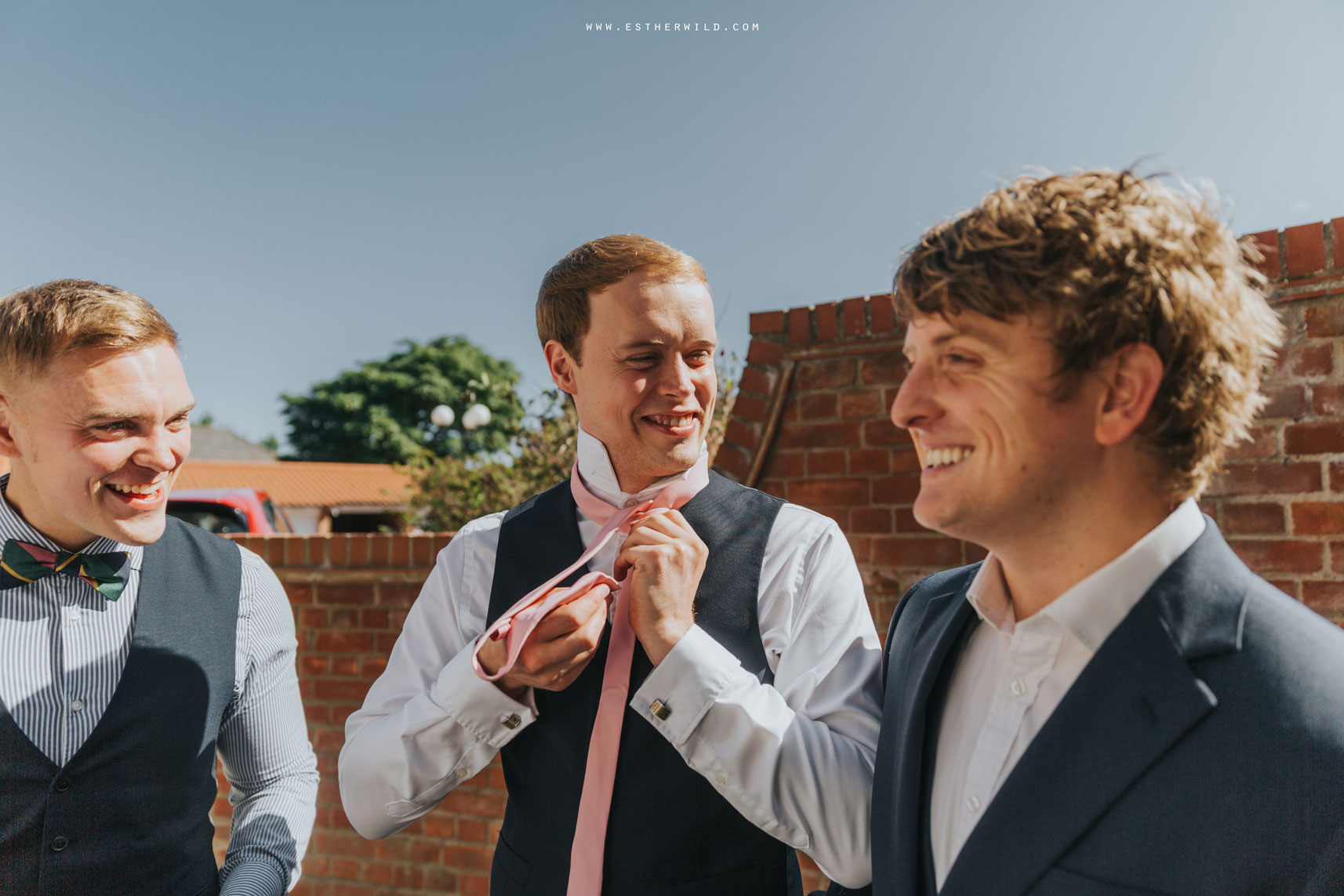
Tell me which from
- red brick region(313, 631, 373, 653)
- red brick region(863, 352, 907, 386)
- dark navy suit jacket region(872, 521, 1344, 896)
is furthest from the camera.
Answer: red brick region(313, 631, 373, 653)

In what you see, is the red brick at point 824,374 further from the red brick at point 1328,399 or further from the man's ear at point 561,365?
the man's ear at point 561,365

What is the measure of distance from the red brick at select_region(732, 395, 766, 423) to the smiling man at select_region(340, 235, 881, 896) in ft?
4.91

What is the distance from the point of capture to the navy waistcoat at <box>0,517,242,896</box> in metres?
1.56

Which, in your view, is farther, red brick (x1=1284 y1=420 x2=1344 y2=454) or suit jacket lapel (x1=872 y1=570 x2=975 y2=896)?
red brick (x1=1284 y1=420 x2=1344 y2=454)

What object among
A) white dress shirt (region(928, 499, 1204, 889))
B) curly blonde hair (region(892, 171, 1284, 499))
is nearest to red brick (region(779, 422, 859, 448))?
white dress shirt (region(928, 499, 1204, 889))

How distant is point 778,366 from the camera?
128 inches

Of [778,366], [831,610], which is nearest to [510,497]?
[778,366]

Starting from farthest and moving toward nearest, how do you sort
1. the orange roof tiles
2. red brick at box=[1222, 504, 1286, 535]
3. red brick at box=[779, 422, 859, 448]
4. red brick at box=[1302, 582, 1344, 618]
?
1. the orange roof tiles
2. red brick at box=[779, 422, 859, 448]
3. red brick at box=[1222, 504, 1286, 535]
4. red brick at box=[1302, 582, 1344, 618]

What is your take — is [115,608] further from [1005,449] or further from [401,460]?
[401,460]

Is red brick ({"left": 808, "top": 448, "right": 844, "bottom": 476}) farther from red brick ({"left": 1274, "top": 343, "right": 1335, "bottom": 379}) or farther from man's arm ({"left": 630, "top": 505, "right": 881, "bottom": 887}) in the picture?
man's arm ({"left": 630, "top": 505, "right": 881, "bottom": 887})

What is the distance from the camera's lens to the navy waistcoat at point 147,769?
1.56m

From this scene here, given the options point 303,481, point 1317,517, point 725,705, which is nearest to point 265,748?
point 725,705

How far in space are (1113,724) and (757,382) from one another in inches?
93.6

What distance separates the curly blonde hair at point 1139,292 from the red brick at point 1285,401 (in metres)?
1.63
